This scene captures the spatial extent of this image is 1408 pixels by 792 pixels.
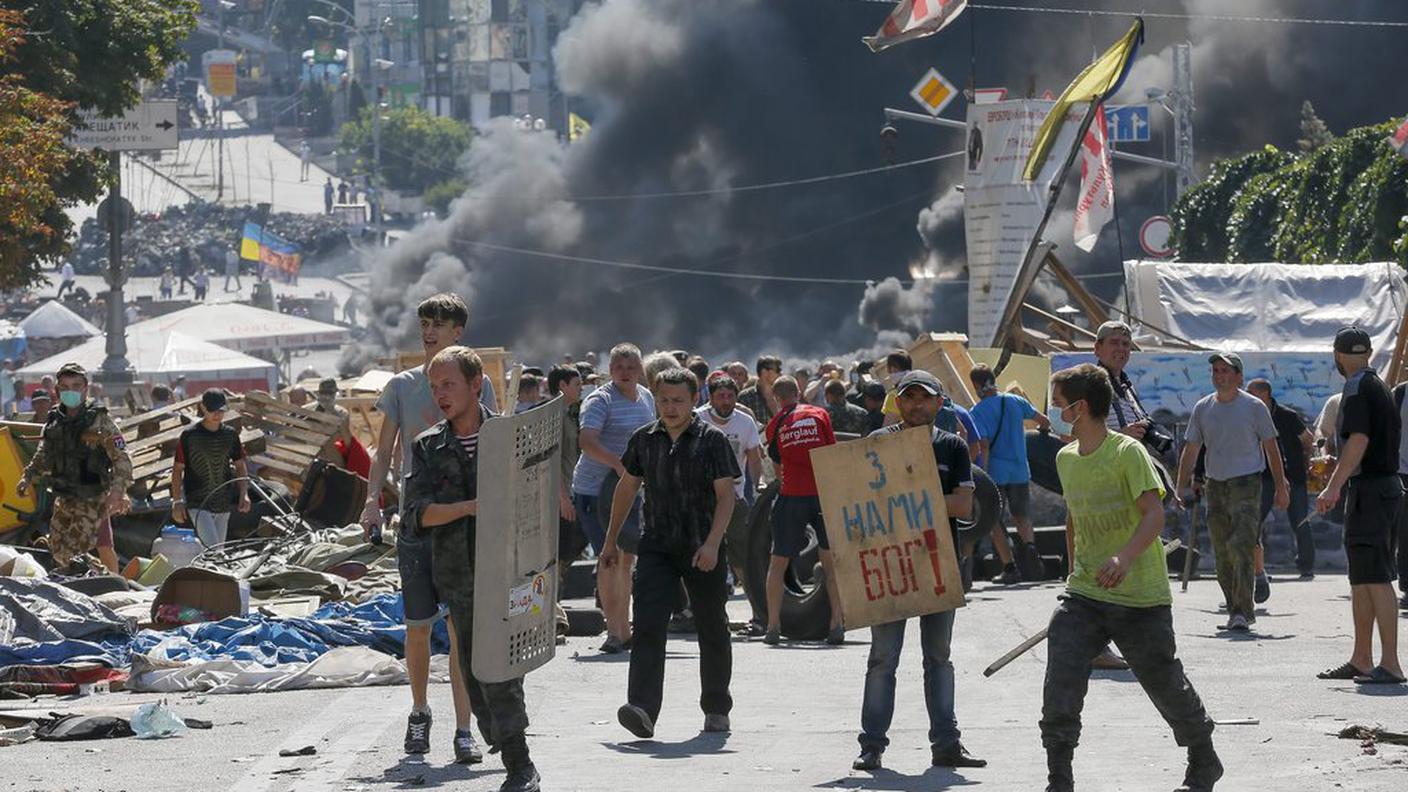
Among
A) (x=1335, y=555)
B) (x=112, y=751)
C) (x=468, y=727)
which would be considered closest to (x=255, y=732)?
(x=112, y=751)

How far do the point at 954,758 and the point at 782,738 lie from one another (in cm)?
104

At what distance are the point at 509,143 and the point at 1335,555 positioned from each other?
54388 millimetres

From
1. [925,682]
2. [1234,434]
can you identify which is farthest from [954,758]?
[1234,434]

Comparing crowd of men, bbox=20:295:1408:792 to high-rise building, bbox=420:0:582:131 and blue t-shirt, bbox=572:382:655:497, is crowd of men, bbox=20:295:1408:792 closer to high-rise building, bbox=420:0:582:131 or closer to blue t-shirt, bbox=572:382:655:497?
blue t-shirt, bbox=572:382:655:497

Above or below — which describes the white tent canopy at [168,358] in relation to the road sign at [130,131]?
below

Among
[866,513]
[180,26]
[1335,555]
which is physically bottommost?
[1335,555]

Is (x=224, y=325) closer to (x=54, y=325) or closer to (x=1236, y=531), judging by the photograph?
(x=54, y=325)

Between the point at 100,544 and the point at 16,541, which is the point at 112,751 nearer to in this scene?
the point at 100,544

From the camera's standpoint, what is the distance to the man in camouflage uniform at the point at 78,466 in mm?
14570

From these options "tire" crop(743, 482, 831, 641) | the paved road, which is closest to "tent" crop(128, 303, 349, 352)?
"tire" crop(743, 482, 831, 641)

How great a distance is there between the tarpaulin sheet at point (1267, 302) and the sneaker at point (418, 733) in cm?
1520

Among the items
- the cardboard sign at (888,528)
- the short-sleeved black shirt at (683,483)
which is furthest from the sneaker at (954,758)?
the short-sleeved black shirt at (683,483)

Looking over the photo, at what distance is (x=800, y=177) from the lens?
2554 inches

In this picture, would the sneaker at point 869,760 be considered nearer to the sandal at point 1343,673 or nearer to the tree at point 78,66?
the sandal at point 1343,673
